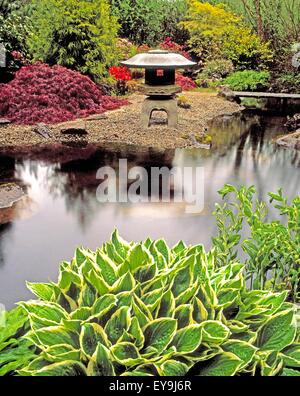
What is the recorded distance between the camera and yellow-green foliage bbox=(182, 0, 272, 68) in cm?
1766

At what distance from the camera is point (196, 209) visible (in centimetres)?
667

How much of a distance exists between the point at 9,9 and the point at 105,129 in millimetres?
5764

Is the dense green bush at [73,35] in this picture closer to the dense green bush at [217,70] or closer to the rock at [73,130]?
the rock at [73,130]

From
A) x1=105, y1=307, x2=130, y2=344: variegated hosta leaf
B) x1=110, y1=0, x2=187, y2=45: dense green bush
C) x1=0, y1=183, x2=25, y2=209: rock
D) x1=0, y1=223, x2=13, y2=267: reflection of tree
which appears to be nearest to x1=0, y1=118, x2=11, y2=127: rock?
x1=0, y1=183, x2=25, y2=209: rock

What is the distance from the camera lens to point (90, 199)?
23.1 ft

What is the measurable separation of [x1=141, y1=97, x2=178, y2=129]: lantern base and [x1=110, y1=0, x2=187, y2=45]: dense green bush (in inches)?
402

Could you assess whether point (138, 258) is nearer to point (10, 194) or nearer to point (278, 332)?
point (278, 332)

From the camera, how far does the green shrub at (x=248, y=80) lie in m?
16.7

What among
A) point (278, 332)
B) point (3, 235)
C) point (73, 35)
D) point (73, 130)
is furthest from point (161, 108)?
point (278, 332)

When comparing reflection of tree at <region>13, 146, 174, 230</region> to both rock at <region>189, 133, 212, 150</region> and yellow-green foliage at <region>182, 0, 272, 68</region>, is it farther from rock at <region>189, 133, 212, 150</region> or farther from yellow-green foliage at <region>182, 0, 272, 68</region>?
yellow-green foliage at <region>182, 0, 272, 68</region>

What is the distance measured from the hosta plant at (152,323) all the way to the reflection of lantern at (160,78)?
27.9 feet

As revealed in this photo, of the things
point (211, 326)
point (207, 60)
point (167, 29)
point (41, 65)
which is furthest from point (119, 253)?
point (167, 29)

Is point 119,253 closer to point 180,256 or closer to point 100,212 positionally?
point 180,256

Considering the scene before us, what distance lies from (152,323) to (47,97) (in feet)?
34.1
